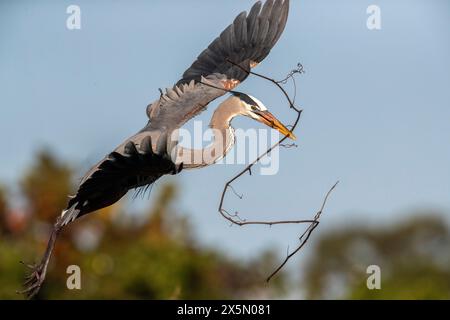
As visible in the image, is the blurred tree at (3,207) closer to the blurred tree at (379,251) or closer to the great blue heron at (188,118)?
the blurred tree at (379,251)

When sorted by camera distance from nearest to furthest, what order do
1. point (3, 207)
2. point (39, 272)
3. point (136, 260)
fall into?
1. point (39, 272)
2. point (136, 260)
3. point (3, 207)

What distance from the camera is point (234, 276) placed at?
3116cm

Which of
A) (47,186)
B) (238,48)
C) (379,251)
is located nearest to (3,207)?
(47,186)

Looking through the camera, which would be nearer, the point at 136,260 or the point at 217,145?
the point at 217,145

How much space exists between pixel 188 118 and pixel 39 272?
4.65ft

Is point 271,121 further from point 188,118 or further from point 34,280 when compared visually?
point 34,280

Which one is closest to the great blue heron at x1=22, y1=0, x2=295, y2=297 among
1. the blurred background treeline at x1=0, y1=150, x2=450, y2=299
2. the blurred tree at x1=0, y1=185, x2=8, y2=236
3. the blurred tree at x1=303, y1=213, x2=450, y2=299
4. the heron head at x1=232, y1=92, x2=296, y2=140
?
the heron head at x1=232, y1=92, x2=296, y2=140

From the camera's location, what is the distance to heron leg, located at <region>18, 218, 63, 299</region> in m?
8.26

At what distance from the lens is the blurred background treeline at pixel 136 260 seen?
19.5 meters

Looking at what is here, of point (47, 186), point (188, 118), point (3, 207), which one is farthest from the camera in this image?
point (3, 207)

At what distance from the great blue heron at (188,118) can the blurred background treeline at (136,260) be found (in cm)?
456

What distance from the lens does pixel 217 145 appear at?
8.45 metres

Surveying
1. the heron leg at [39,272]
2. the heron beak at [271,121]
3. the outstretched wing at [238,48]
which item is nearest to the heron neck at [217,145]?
the heron beak at [271,121]
